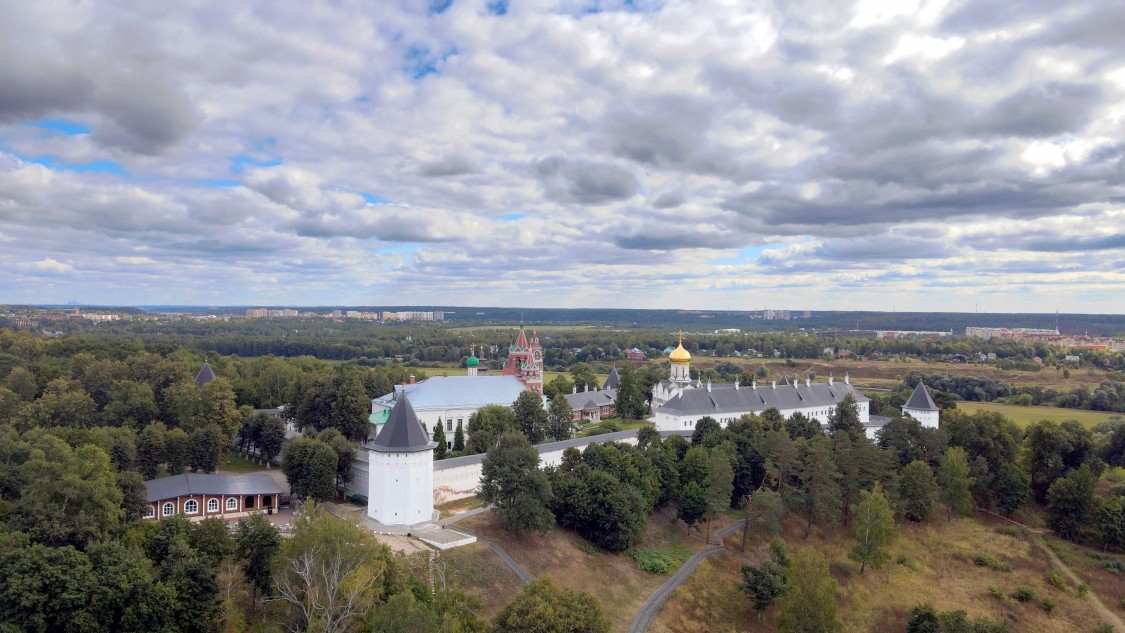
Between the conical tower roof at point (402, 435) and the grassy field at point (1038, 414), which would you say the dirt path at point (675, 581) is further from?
the grassy field at point (1038, 414)

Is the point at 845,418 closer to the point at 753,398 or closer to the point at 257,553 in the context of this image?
the point at 753,398

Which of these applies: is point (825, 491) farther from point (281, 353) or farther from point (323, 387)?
point (281, 353)

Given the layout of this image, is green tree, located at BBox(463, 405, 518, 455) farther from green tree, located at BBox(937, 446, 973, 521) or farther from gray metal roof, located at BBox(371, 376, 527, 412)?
green tree, located at BBox(937, 446, 973, 521)

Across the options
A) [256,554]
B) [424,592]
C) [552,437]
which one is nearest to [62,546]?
[256,554]

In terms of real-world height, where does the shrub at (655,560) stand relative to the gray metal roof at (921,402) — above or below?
below

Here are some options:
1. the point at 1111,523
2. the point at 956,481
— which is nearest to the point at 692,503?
the point at 956,481

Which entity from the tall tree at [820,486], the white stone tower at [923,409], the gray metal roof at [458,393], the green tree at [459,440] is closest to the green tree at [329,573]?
the green tree at [459,440]
